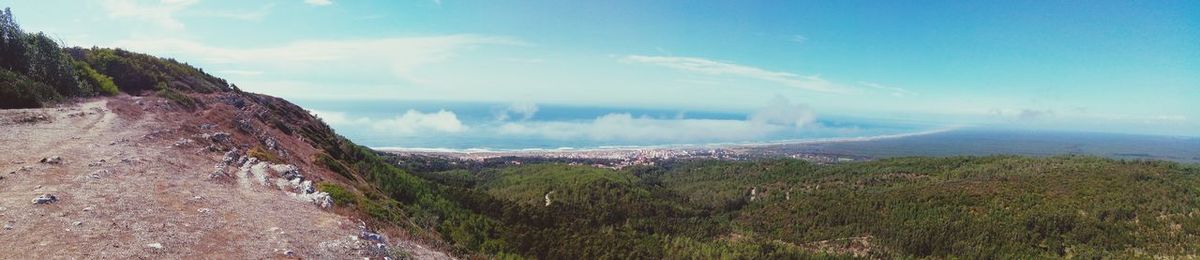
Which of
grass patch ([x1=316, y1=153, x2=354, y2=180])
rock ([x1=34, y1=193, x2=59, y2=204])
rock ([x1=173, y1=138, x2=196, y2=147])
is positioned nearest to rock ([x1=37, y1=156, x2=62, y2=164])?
rock ([x1=34, y1=193, x2=59, y2=204])

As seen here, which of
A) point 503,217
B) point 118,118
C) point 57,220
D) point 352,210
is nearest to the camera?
point 57,220

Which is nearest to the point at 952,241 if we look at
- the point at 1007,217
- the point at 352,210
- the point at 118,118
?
the point at 1007,217

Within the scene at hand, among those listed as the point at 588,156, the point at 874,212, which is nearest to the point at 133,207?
the point at 874,212

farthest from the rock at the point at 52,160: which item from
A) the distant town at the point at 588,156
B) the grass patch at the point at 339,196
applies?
the distant town at the point at 588,156

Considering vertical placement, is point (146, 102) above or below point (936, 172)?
above

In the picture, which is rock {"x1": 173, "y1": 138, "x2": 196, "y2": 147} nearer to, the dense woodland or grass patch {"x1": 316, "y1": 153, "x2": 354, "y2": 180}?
the dense woodland

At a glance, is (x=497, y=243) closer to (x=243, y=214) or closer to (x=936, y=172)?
(x=243, y=214)
